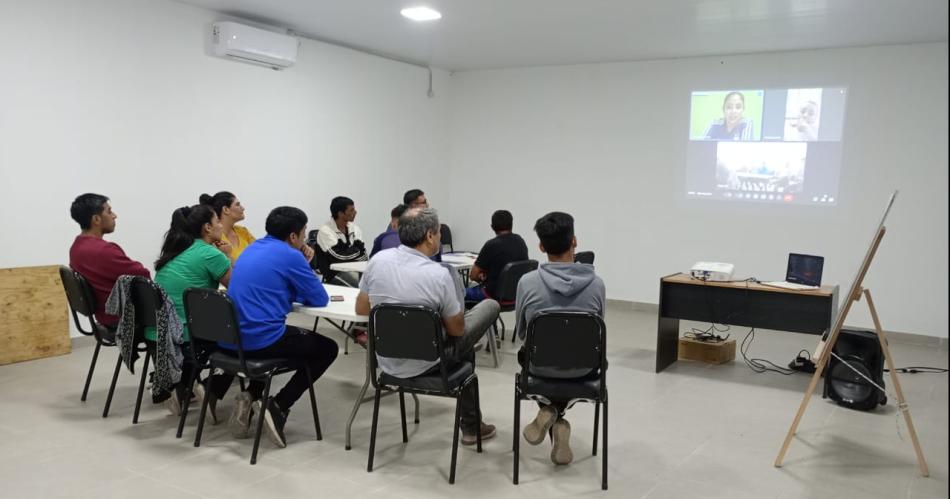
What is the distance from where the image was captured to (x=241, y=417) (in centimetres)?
359

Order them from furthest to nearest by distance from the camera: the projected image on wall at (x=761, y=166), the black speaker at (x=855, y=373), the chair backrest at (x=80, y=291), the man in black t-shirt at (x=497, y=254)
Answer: the projected image on wall at (x=761, y=166) < the man in black t-shirt at (x=497, y=254) < the black speaker at (x=855, y=373) < the chair backrest at (x=80, y=291)

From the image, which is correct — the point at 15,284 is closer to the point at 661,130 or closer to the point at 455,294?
the point at 455,294

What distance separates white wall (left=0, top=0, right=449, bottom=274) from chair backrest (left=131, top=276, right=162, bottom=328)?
1902 mm

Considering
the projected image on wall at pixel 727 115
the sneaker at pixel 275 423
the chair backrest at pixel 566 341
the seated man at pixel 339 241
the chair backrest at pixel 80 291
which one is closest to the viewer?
the chair backrest at pixel 566 341

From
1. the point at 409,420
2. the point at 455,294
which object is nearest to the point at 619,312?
the point at 409,420

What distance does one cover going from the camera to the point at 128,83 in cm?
546

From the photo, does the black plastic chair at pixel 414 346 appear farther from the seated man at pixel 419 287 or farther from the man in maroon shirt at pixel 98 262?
the man in maroon shirt at pixel 98 262

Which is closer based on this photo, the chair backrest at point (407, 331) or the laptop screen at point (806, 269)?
the chair backrest at point (407, 331)

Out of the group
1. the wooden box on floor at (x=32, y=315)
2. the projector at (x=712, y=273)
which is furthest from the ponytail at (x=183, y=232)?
the projector at (x=712, y=273)

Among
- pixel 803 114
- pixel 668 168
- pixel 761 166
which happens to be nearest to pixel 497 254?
pixel 668 168

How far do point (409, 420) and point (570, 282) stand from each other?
4.45 ft

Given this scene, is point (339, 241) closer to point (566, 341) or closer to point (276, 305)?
point (276, 305)

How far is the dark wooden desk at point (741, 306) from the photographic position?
4.73m

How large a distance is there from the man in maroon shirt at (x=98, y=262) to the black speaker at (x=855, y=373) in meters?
4.13
